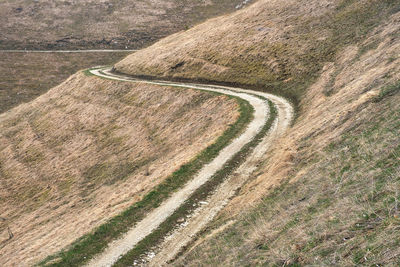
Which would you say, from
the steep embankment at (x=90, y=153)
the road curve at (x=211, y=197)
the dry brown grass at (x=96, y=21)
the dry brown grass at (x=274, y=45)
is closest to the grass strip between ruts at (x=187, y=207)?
the road curve at (x=211, y=197)

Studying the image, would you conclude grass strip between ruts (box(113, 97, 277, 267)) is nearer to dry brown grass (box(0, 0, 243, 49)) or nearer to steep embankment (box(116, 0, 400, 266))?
steep embankment (box(116, 0, 400, 266))

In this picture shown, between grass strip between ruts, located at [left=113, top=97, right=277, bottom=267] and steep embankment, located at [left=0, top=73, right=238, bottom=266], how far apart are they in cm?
401

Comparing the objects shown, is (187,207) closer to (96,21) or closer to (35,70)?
(35,70)

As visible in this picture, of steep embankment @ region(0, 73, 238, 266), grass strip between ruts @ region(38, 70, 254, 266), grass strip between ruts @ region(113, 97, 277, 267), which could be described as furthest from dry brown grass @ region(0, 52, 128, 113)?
grass strip between ruts @ region(113, 97, 277, 267)

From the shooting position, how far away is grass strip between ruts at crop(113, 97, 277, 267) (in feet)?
55.6

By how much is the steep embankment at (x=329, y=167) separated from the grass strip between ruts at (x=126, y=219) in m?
4.09

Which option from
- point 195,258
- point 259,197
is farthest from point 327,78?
point 195,258

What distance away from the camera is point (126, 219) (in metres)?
20.3

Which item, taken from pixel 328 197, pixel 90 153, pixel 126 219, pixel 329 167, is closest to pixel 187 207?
pixel 126 219

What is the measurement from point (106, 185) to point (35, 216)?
22.6 feet

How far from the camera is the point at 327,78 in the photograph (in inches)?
1508

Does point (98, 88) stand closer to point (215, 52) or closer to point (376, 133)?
point (215, 52)

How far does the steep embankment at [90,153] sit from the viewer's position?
25.5m

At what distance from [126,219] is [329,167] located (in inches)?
459
